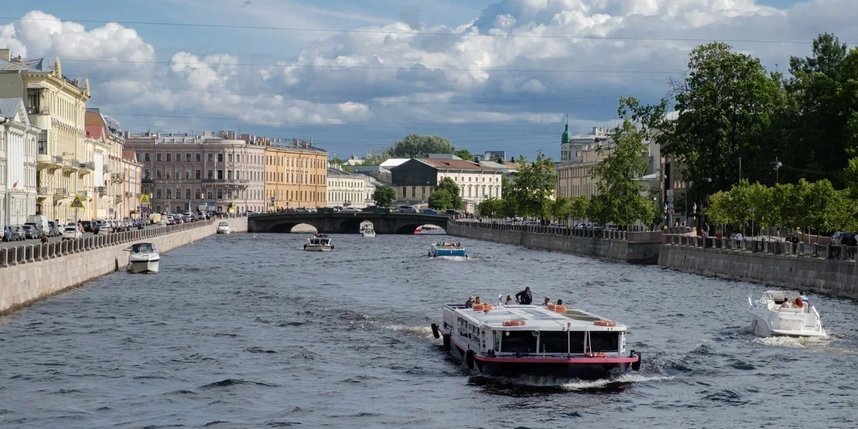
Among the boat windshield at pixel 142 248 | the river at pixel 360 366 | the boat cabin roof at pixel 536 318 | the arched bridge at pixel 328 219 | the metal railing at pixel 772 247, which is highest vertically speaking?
the arched bridge at pixel 328 219

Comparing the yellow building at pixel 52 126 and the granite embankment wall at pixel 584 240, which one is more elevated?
the yellow building at pixel 52 126

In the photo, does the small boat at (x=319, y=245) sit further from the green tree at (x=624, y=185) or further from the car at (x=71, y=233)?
the car at (x=71, y=233)

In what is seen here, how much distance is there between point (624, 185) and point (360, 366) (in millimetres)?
89041

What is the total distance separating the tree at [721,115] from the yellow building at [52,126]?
152 feet

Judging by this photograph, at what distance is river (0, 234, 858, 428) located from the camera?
34844 millimetres

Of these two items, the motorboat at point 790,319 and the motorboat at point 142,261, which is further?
the motorboat at point 142,261

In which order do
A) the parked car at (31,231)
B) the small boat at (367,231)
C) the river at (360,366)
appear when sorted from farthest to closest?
the small boat at (367,231) → the parked car at (31,231) → the river at (360,366)

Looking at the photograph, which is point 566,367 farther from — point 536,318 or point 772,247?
point 772,247

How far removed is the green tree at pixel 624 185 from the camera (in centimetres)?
12850

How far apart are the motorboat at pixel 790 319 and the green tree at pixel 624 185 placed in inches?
3053

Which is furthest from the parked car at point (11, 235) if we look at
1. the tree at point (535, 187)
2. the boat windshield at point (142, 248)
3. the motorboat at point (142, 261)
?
the tree at point (535, 187)

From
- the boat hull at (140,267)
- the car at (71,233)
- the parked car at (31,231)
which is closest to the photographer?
the boat hull at (140,267)

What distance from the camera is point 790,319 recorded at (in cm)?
4906

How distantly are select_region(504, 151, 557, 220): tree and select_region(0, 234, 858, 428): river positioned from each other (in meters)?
94.9
